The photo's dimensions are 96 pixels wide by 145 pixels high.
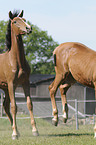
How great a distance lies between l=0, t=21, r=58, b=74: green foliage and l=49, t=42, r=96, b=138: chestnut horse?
44770 millimetres

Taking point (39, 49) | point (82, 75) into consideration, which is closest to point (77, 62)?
point (82, 75)

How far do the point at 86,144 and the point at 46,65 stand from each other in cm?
4734

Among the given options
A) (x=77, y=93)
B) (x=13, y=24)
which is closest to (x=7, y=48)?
(x=13, y=24)

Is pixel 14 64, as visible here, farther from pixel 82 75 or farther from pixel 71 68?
pixel 82 75

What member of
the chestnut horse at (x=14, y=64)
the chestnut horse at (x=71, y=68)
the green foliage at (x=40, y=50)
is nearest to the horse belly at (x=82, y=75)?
the chestnut horse at (x=71, y=68)

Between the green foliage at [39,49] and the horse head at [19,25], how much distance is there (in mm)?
44525

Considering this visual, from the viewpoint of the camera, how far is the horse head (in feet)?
24.3

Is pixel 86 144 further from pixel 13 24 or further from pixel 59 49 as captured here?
pixel 13 24

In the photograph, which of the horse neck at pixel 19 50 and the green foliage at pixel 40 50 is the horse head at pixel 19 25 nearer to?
the horse neck at pixel 19 50

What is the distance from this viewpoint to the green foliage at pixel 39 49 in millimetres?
53188

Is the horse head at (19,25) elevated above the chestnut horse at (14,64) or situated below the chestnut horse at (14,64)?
above

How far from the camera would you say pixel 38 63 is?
53781 millimetres

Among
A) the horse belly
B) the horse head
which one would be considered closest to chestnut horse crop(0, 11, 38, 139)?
the horse head

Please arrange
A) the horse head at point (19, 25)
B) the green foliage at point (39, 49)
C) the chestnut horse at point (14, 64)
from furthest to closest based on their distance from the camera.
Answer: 1. the green foliage at point (39, 49)
2. the chestnut horse at point (14, 64)
3. the horse head at point (19, 25)
